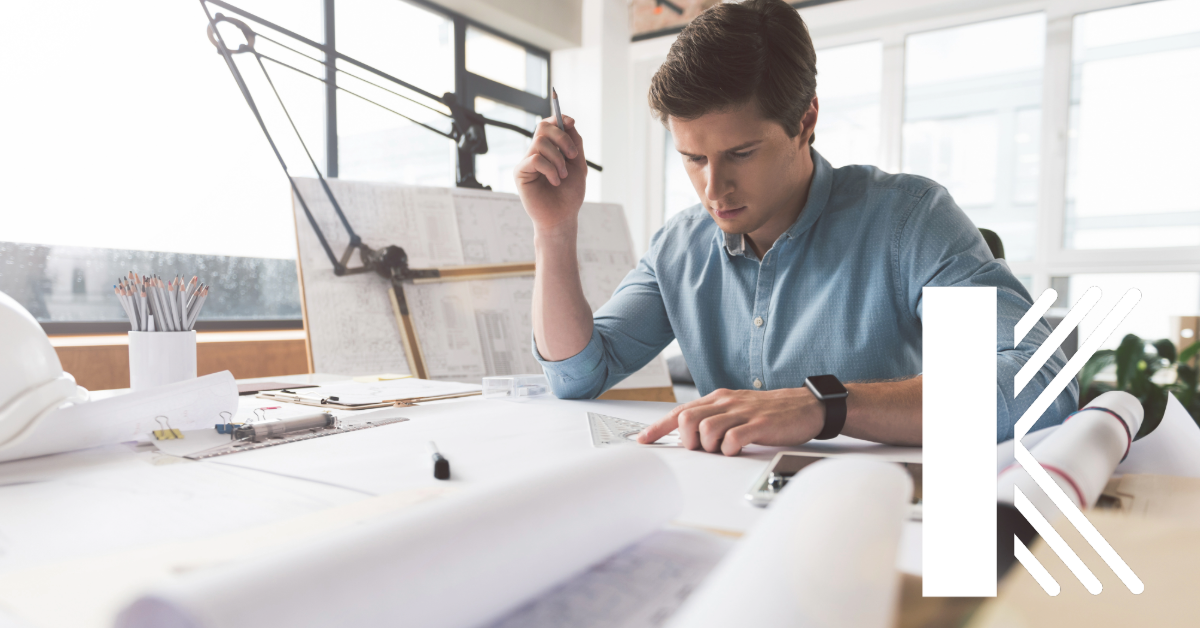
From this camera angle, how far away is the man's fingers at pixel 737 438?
0.67m

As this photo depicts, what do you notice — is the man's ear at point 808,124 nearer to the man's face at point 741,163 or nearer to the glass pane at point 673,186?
the man's face at point 741,163

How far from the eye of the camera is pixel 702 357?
123 cm

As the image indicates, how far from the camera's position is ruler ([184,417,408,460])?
706mm

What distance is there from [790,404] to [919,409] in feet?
0.46

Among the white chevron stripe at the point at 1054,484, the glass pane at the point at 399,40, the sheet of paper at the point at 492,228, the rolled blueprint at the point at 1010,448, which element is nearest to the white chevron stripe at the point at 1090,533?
the white chevron stripe at the point at 1054,484

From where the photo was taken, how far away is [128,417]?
28.8 inches

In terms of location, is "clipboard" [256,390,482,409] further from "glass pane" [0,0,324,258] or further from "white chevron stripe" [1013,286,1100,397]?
"glass pane" [0,0,324,258]

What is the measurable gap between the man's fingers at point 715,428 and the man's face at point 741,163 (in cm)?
47

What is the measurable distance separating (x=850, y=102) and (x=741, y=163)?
290cm

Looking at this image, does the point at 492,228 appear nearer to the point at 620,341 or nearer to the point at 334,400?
the point at 620,341

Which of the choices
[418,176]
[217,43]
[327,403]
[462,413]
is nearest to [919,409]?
[462,413]

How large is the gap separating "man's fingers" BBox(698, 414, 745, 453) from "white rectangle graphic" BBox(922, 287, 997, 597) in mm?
392

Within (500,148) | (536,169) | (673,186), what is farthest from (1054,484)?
(673,186)

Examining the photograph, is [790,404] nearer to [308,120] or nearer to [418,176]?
[308,120]
